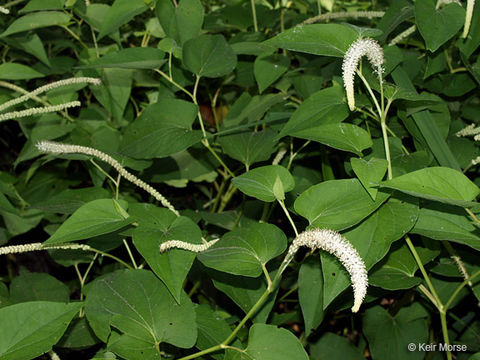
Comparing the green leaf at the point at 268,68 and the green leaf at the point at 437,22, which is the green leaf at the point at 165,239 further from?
the green leaf at the point at 437,22

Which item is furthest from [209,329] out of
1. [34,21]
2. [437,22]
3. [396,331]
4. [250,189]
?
[34,21]

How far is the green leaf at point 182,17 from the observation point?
3.66 feet

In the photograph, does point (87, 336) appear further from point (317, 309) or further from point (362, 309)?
point (362, 309)

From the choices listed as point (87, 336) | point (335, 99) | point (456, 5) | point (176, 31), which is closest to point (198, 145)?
point (176, 31)

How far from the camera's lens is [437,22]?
93 centimetres

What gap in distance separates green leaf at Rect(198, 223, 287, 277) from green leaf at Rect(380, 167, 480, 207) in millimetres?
182

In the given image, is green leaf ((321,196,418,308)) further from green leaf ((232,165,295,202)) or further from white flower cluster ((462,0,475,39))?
white flower cluster ((462,0,475,39))

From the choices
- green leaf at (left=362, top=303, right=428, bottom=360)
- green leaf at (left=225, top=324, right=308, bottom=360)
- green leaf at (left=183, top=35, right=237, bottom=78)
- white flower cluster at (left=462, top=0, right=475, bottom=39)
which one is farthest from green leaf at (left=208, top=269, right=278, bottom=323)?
white flower cluster at (left=462, top=0, right=475, bottom=39)

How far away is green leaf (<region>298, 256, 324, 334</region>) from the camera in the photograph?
0.80m

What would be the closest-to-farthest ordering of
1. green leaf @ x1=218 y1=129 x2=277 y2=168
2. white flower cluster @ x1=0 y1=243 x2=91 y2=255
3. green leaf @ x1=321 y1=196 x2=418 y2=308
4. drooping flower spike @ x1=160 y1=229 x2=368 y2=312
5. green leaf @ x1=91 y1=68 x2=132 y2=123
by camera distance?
drooping flower spike @ x1=160 y1=229 x2=368 y2=312 < green leaf @ x1=321 y1=196 x2=418 y2=308 < white flower cluster @ x1=0 y1=243 x2=91 y2=255 < green leaf @ x1=218 y1=129 x2=277 y2=168 < green leaf @ x1=91 y1=68 x2=132 y2=123

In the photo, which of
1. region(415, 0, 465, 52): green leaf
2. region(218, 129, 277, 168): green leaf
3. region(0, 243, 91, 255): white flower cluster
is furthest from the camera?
region(218, 129, 277, 168): green leaf

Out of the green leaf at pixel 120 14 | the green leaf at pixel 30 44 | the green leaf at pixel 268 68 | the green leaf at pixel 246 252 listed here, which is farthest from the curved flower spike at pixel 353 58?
the green leaf at pixel 30 44

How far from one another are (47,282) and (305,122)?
612 mm

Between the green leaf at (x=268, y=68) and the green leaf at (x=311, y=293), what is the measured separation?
44 cm
